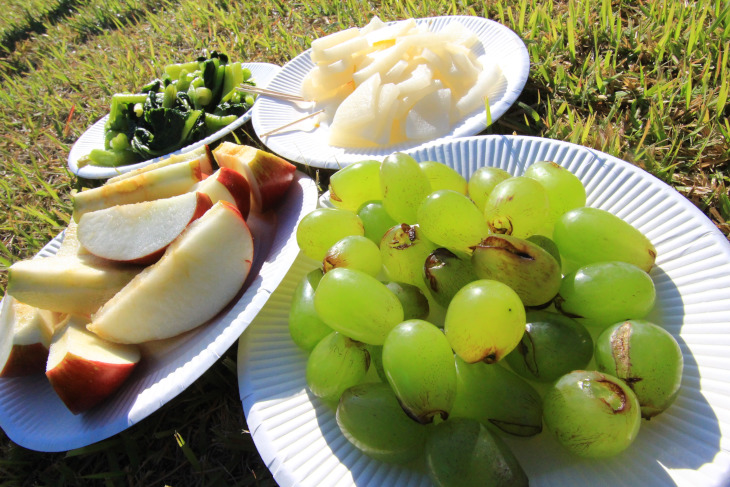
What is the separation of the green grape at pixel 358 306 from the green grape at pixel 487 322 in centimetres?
10

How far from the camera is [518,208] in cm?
74

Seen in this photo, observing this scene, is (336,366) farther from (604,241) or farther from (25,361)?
(25,361)

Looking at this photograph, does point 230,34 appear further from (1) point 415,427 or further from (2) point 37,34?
Answer: (1) point 415,427

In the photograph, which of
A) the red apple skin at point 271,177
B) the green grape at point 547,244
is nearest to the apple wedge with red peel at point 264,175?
the red apple skin at point 271,177

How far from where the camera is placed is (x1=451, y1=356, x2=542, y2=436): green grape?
584 mm

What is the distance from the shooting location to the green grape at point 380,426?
23.4 inches

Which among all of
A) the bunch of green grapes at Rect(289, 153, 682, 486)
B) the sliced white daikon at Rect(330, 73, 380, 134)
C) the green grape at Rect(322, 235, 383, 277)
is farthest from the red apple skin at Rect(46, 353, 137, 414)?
the sliced white daikon at Rect(330, 73, 380, 134)

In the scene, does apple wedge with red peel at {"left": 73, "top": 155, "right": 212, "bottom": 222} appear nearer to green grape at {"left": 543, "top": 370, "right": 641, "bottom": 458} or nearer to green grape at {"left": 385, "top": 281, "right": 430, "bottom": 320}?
green grape at {"left": 385, "top": 281, "right": 430, "bottom": 320}

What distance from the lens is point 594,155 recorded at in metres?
0.96

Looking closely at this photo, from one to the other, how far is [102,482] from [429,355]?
2.73 ft

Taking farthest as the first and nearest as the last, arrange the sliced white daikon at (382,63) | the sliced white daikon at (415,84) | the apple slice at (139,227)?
the sliced white daikon at (382,63)
the sliced white daikon at (415,84)
the apple slice at (139,227)

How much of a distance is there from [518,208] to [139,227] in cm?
89

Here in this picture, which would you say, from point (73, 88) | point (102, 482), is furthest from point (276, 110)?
point (73, 88)

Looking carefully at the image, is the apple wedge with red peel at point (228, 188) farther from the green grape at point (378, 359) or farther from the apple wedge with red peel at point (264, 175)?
the green grape at point (378, 359)
